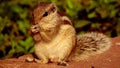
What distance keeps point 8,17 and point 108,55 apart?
347 centimetres

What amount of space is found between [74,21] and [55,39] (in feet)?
9.65

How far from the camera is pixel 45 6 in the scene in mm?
6047

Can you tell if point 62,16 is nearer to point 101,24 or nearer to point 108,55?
point 108,55

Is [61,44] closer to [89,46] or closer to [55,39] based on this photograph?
[55,39]

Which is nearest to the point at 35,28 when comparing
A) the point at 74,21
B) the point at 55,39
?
the point at 55,39

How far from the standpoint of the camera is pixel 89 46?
6.68 meters

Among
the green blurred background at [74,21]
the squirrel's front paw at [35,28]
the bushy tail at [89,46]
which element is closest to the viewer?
the squirrel's front paw at [35,28]

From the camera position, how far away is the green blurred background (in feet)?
29.5

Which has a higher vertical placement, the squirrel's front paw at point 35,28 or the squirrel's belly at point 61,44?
the squirrel's front paw at point 35,28

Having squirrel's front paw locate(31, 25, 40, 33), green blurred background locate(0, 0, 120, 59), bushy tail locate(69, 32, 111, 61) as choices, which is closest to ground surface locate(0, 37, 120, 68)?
bushy tail locate(69, 32, 111, 61)

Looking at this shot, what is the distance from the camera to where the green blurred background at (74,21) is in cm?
898

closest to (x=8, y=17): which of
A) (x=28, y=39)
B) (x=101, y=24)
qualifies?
(x=28, y=39)

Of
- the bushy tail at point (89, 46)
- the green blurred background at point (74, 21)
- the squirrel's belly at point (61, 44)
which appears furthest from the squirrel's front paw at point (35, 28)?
the green blurred background at point (74, 21)

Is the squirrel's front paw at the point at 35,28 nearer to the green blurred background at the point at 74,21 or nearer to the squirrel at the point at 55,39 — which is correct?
the squirrel at the point at 55,39
